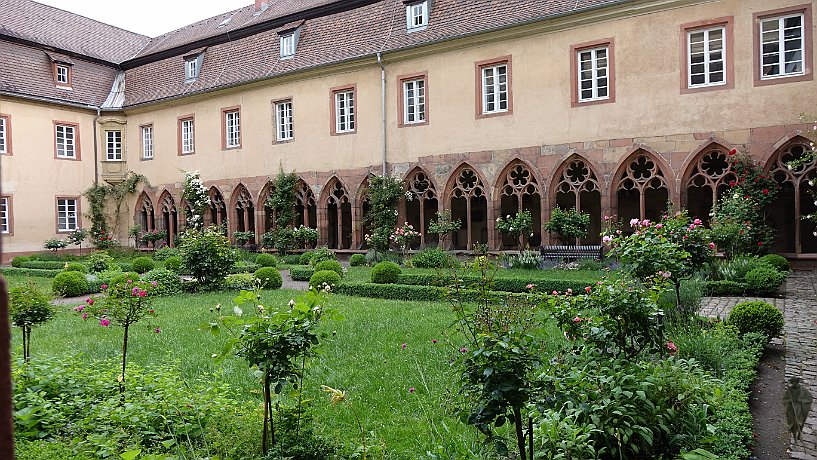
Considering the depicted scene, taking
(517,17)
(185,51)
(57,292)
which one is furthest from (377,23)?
(57,292)

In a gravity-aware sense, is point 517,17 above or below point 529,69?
above

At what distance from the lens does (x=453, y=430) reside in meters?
4.13

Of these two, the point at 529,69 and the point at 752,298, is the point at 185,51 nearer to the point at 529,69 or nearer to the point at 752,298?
the point at 529,69

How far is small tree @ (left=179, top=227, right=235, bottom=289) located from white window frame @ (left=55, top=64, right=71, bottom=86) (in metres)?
13.8

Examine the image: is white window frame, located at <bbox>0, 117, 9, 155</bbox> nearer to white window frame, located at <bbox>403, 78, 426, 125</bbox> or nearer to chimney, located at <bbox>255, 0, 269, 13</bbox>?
chimney, located at <bbox>255, 0, 269, 13</bbox>

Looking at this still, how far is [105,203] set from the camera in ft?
76.2

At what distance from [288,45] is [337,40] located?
205 centimetres

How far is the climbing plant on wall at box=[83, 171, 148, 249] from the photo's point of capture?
22.7 m

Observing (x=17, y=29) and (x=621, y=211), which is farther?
(x=17, y=29)

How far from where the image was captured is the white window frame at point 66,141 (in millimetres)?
22047

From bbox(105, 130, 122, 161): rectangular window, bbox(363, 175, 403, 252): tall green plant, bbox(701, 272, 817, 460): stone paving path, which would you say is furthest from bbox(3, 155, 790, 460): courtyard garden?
bbox(105, 130, 122, 161): rectangular window

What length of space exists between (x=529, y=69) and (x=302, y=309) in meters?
13.4

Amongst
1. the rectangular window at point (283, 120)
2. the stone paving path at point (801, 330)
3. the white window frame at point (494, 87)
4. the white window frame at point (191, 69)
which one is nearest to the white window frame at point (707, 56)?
the white window frame at point (494, 87)

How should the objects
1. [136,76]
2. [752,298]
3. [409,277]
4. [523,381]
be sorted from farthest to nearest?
1. [136,76]
2. [409,277]
3. [752,298]
4. [523,381]
